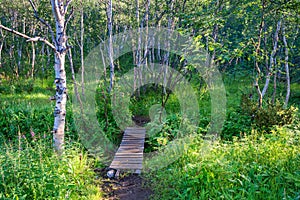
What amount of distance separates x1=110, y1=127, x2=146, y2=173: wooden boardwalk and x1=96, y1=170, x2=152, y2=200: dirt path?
20 centimetres

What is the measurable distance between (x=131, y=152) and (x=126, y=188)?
1.11 metres

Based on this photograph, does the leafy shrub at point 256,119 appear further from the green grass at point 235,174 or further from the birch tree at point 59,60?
the birch tree at point 59,60

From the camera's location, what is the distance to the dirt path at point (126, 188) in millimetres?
4309

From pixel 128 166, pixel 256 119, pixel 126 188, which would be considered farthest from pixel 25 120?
pixel 256 119

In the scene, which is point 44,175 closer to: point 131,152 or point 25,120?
point 131,152

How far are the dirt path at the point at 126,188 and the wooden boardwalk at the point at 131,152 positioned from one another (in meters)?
0.20

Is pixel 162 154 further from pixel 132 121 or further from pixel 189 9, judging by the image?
pixel 189 9

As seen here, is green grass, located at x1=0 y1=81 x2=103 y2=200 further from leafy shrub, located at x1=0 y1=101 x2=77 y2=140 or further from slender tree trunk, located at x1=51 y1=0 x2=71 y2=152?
leafy shrub, located at x1=0 y1=101 x2=77 y2=140

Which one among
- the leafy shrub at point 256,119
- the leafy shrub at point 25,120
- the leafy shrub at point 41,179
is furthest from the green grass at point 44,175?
the leafy shrub at point 256,119

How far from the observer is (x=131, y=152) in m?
5.62

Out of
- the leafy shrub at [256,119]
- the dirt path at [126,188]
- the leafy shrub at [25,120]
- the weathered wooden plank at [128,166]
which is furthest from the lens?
the leafy shrub at [25,120]

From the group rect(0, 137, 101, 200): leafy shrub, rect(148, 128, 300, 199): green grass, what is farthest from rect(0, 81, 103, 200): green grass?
rect(148, 128, 300, 199): green grass

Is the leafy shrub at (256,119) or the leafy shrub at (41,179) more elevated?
the leafy shrub at (256,119)

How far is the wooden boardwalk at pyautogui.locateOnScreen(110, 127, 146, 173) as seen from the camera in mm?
5078
